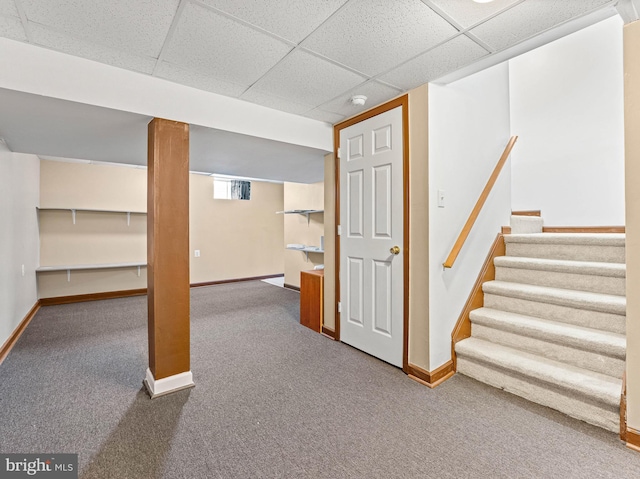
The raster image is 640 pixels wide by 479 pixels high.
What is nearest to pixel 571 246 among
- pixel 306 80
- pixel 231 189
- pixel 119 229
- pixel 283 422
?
Answer: pixel 306 80

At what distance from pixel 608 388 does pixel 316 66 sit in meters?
2.59

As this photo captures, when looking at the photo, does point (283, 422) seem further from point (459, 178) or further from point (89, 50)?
point (89, 50)

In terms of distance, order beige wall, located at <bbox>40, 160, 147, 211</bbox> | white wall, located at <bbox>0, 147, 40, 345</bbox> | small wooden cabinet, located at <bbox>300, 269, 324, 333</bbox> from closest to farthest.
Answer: white wall, located at <bbox>0, 147, 40, 345</bbox> → small wooden cabinet, located at <bbox>300, 269, 324, 333</bbox> → beige wall, located at <bbox>40, 160, 147, 211</bbox>

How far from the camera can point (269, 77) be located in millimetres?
2098

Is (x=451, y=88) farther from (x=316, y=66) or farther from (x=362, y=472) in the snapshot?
(x=362, y=472)

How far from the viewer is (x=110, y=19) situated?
4.91 ft

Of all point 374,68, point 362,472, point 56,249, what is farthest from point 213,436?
point 56,249

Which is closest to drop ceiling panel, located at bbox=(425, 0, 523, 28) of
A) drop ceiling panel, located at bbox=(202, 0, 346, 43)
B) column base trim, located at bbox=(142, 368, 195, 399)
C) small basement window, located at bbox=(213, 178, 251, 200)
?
drop ceiling panel, located at bbox=(202, 0, 346, 43)

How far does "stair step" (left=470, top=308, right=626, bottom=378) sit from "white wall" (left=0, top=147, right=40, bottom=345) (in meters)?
4.15

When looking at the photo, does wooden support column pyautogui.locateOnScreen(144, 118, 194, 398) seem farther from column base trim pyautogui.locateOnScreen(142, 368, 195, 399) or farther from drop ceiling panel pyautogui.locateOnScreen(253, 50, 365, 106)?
drop ceiling panel pyautogui.locateOnScreen(253, 50, 365, 106)

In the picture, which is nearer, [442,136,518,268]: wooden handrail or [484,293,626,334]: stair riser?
[484,293,626,334]: stair riser

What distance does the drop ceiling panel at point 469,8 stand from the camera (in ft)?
4.65

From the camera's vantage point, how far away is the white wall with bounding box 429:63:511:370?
225 cm

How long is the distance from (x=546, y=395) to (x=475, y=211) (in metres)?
1.35
